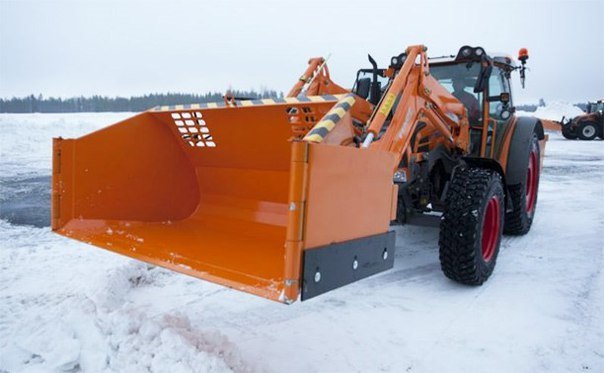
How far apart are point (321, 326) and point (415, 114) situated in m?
1.61

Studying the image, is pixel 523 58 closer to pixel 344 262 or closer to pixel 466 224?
pixel 466 224

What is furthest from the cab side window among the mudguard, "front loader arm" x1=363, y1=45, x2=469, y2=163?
"front loader arm" x1=363, y1=45, x2=469, y2=163

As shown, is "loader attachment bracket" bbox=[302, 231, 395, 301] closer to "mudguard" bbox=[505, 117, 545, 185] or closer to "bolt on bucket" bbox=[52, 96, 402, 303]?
"bolt on bucket" bbox=[52, 96, 402, 303]

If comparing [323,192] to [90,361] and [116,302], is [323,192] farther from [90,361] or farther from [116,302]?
[116,302]

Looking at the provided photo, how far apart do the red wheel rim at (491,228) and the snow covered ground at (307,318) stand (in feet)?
0.86

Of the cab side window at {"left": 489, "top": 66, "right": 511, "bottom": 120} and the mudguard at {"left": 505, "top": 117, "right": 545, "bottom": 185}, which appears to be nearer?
the mudguard at {"left": 505, "top": 117, "right": 545, "bottom": 185}

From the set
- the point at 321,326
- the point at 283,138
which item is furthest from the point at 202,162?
the point at 321,326

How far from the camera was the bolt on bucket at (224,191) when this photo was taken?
6.94 feet

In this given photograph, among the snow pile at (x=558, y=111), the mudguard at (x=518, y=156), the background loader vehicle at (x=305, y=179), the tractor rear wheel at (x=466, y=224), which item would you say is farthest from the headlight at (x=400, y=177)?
the snow pile at (x=558, y=111)

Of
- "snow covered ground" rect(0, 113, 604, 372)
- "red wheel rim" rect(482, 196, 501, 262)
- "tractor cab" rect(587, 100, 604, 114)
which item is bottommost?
"snow covered ground" rect(0, 113, 604, 372)

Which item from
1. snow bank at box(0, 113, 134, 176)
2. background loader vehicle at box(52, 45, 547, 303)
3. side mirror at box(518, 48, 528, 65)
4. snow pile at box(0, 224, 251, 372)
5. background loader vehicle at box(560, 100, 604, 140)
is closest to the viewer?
background loader vehicle at box(52, 45, 547, 303)

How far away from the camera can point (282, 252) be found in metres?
3.13

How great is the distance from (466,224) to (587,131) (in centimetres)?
2522

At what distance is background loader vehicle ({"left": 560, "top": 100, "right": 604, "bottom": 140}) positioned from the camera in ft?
78.4
